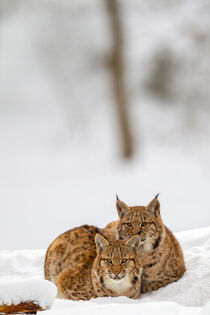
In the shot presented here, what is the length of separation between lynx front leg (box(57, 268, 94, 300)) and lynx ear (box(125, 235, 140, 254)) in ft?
1.67

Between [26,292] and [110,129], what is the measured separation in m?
20.1

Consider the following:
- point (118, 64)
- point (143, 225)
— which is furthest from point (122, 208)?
point (118, 64)

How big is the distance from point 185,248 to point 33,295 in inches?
132

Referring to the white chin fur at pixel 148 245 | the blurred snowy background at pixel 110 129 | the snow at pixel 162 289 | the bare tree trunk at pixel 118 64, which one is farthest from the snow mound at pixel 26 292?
the bare tree trunk at pixel 118 64

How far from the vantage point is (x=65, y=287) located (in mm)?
4934

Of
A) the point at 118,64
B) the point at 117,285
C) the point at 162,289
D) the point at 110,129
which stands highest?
the point at 117,285

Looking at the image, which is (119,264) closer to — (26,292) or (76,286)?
(76,286)

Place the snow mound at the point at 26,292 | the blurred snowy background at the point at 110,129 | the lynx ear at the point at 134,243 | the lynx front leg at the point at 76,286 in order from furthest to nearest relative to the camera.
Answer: the blurred snowy background at the point at 110,129 < the lynx front leg at the point at 76,286 < the lynx ear at the point at 134,243 < the snow mound at the point at 26,292

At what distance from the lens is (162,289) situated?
196 inches

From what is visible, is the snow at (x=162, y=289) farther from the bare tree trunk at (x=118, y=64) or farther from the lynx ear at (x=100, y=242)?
the bare tree trunk at (x=118, y=64)

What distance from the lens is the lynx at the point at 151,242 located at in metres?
4.92

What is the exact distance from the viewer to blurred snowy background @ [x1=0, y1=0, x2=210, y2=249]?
12.4 m

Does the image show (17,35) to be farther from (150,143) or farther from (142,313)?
(142,313)

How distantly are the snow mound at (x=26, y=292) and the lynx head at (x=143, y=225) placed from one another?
6.09ft
